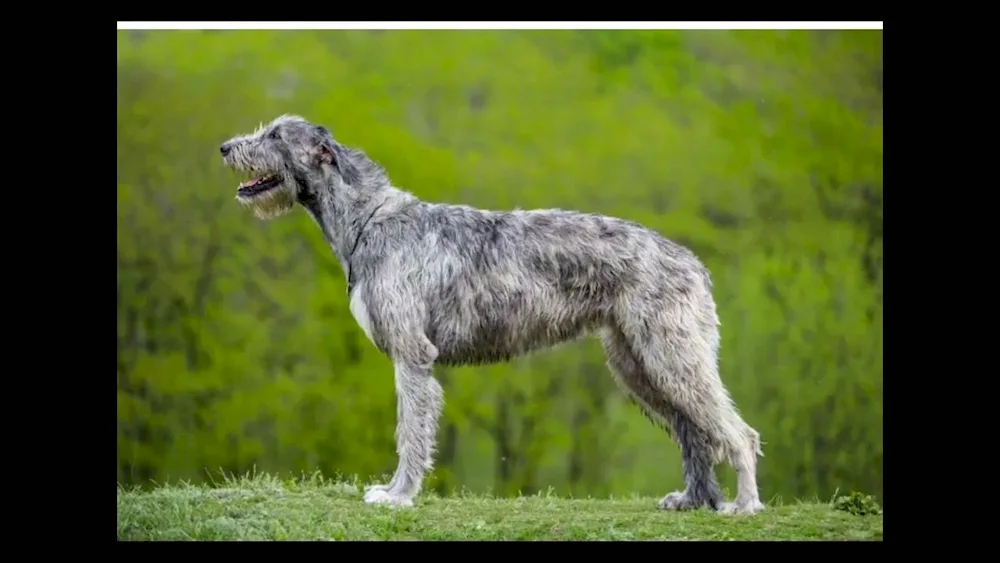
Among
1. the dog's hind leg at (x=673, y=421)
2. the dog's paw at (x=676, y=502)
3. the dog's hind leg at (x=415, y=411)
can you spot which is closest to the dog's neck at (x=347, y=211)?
the dog's hind leg at (x=415, y=411)

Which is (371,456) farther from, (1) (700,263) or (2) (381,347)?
(1) (700,263)

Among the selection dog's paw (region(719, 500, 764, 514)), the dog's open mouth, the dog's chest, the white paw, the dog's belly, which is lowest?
dog's paw (region(719, 500, 764, 514))

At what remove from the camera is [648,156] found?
10.3m

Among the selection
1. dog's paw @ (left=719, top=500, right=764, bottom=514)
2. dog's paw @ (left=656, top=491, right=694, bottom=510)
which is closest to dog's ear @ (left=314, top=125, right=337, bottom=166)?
dog's paw @ (left=656, top=491, right=694, bottom=510)

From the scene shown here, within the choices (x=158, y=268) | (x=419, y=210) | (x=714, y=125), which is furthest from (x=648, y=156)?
(x=158, y=268)

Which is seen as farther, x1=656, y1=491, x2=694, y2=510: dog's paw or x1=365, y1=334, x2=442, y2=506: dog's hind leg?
x1=656, y1=491, x2=694, y2=510: dog's paw

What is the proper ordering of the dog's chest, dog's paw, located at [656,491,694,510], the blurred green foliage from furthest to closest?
the blurred green foliage, dog's paw, located at [656,491,694,510], the dog's chest

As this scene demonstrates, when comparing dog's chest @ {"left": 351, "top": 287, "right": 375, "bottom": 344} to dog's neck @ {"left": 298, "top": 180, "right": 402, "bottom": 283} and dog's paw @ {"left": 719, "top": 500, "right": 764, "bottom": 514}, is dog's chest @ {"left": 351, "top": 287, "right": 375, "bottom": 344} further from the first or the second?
dog's paw @ {"left": 719, "top": 500, "right": 764, "bottom": 514}

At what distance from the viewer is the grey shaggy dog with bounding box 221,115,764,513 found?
855cm

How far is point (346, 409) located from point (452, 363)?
7.23 feet

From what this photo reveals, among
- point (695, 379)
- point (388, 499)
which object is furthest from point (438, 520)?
point (695, 379)

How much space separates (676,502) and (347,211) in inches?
128

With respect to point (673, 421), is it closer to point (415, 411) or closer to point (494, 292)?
point (494, 292)

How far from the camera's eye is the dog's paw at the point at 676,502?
353 inches
